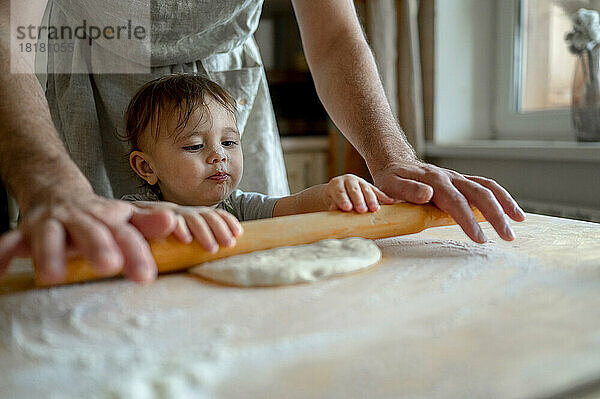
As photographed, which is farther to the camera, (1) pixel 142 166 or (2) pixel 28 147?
(1) pixel 142 166

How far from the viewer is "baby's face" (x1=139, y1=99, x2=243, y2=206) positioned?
1079 mm

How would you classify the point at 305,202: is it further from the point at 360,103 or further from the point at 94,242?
the point at 94,242

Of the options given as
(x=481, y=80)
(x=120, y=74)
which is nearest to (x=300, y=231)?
(x=120, y=74)

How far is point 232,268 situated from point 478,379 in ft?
1.04

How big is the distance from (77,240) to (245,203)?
0.66m

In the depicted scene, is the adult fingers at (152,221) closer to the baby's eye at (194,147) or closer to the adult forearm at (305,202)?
the adult forearm at (305,202)

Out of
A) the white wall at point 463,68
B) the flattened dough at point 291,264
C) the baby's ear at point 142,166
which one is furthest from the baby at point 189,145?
the white wall at point 463,68

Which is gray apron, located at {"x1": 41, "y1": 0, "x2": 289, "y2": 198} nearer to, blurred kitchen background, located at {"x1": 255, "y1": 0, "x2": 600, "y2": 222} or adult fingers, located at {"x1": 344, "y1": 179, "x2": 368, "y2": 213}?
adult fingers, located at {"x1": 344, "y1": 179, "x2": 368, "y2": 213}

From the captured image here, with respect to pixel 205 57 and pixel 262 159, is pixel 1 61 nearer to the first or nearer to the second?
pixel 205 57

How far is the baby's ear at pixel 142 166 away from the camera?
1.15 meters

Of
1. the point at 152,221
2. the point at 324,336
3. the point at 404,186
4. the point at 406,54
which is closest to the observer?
the point at 324,336

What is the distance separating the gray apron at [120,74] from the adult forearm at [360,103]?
0.67 feet

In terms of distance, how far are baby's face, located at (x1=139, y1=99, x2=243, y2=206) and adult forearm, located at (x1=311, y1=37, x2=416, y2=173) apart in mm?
235

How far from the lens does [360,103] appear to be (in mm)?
1104
